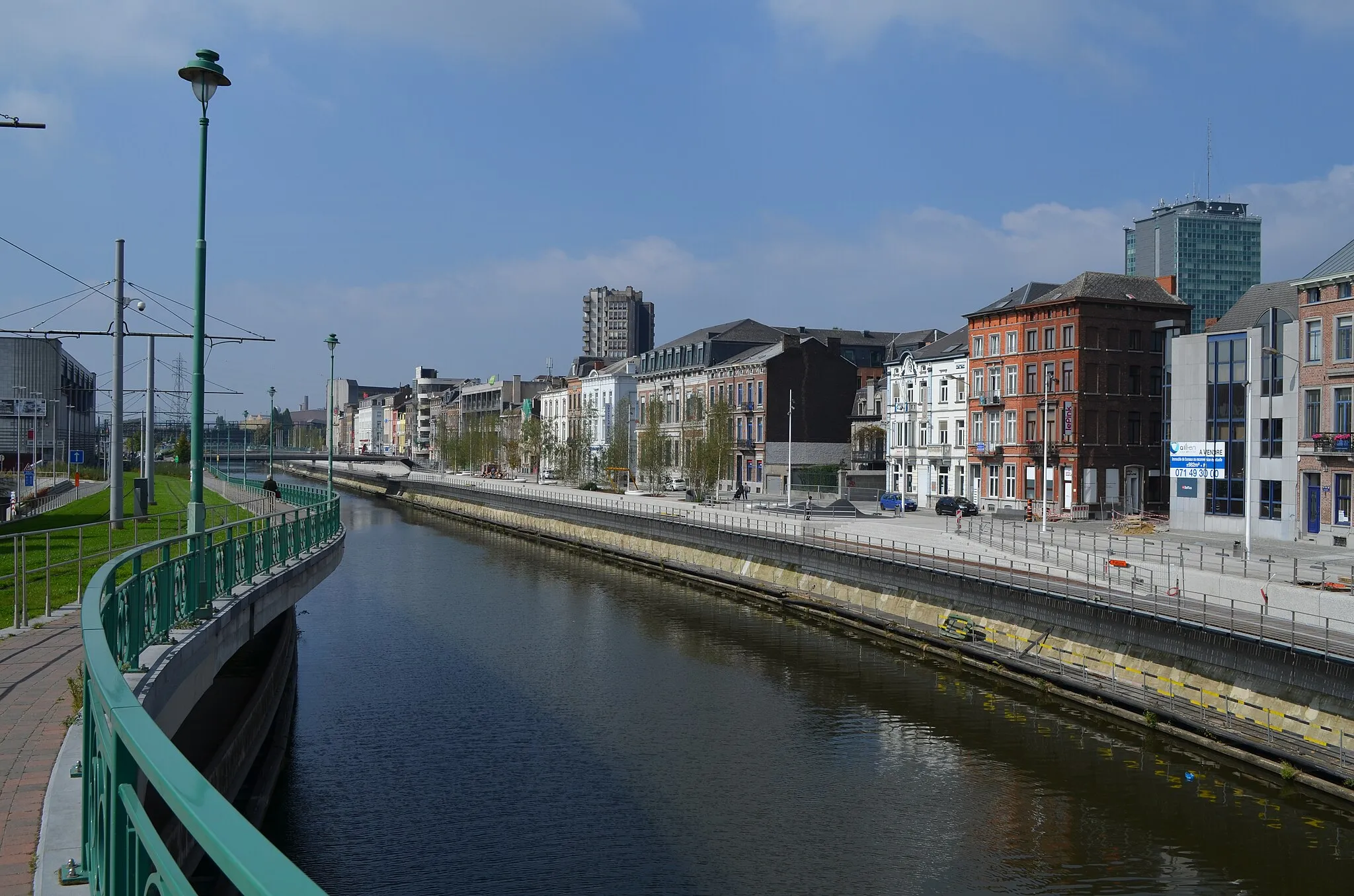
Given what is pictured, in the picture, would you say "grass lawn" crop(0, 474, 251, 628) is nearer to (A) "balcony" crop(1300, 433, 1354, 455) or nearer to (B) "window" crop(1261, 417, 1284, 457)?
(A) "balcony" crop(1300, 433, 1354, 455)

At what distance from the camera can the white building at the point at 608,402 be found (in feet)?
356

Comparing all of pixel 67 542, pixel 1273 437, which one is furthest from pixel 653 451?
pixel 67 542

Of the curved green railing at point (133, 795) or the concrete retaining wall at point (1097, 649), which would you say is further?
the concrete retaining wall at point (1097, 649)

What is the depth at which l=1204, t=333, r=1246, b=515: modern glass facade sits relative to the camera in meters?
50.2

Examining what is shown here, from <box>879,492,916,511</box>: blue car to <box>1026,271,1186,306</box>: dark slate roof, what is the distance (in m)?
14.2

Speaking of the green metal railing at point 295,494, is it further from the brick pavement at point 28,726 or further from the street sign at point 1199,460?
the street sign at point 1199,460

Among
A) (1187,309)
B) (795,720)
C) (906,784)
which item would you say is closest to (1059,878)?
(906,784)

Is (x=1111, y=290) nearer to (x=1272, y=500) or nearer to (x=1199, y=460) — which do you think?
(x=1199, y=460)

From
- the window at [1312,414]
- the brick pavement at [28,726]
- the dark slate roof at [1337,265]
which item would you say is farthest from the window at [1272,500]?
the brick pavement at [28,726]

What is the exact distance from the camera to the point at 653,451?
9150cm

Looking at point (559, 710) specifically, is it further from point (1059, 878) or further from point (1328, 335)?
point (1328, 335)

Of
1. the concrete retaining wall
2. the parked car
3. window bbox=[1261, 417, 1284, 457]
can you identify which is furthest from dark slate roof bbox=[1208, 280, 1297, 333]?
the concrete retaining wall

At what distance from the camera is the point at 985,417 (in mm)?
67438

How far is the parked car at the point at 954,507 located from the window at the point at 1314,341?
68.8ft
